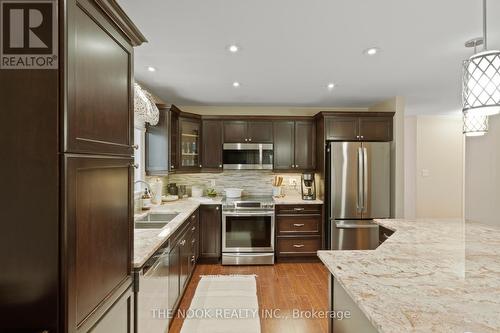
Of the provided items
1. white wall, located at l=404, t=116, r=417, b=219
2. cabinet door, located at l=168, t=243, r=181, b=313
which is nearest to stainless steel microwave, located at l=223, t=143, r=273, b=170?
cabinet door, located at l=168, t=243, r=181, b=313

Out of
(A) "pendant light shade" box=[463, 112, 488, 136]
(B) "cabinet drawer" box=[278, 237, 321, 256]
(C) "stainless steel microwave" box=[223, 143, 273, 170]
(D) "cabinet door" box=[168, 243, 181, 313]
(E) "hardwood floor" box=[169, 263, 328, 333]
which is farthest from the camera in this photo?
(C) "stainless steel microwave" box=[223, 143, 273, 170]

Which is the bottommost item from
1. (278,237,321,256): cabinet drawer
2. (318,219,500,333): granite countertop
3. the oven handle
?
(278,237,321,256): cabinet drawer

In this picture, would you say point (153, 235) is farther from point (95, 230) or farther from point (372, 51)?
point (372, 51)

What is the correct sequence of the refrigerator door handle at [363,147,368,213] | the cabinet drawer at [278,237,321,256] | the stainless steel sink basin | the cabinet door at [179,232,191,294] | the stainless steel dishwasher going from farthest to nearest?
the cabinet drawer at [278,237,321,256]
the refrigerator door handle at [363,147,368,213]
the stainless steel sink basin
the cabinet door at [179,232,191,294]
the stainless steel dishwasher

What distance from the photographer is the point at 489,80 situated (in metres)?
1.28

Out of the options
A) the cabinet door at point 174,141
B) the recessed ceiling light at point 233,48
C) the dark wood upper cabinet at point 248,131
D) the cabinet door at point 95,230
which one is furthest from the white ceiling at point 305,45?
the cabinet door at point 95,230

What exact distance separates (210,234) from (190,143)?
4.68 ft

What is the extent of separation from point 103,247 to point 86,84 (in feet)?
2.20

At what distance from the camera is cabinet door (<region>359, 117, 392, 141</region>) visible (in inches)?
162

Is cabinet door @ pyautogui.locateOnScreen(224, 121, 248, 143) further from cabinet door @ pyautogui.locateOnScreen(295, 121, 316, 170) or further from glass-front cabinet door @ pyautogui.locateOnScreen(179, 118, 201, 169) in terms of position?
cabinet door @ pyautogui.locateOnScreen(295, 121, 316, 170)

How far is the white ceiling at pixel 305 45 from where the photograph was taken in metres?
1.80

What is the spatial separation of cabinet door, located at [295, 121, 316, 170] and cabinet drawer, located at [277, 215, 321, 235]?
2.76 ft

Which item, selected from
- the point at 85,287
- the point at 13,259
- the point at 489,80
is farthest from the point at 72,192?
the point at 489,80

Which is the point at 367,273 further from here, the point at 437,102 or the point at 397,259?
the point at 437,102
